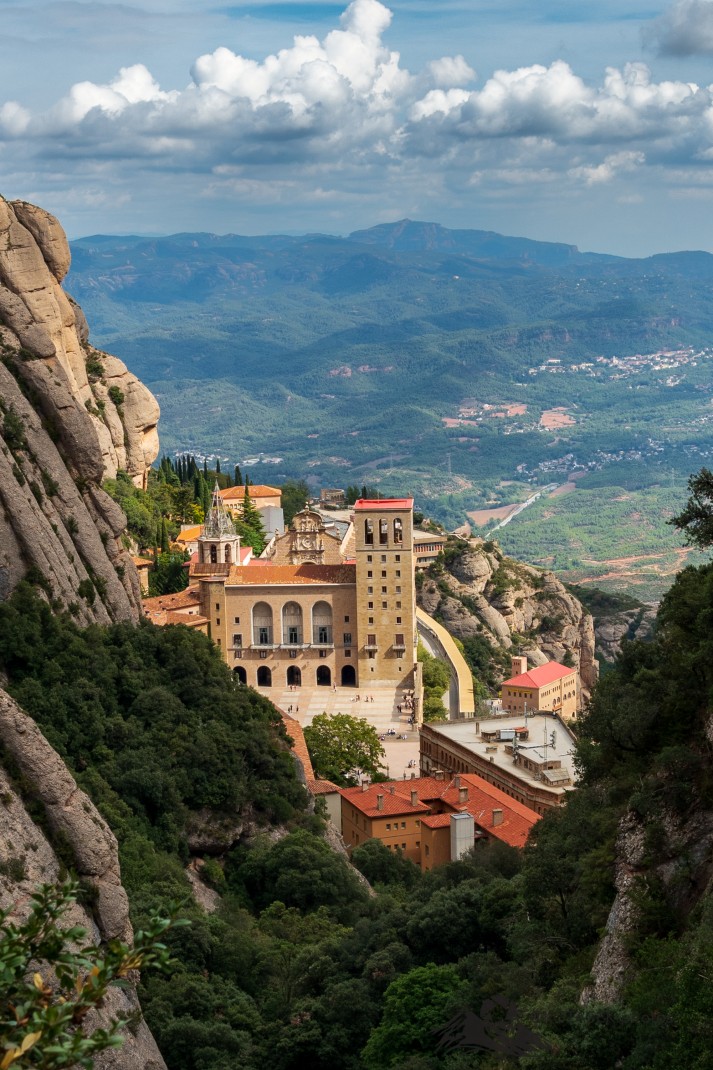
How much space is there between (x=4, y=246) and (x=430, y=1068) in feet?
154

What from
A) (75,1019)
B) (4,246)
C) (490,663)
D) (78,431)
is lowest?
(490,663)

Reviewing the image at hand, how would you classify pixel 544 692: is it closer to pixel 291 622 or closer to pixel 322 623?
pixel 322 623

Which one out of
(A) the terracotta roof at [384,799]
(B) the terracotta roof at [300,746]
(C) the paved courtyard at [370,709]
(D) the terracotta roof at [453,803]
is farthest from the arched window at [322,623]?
(A) the terracotta roof at [384,799]

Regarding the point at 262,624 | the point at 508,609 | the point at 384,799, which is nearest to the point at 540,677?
the point at 262,624

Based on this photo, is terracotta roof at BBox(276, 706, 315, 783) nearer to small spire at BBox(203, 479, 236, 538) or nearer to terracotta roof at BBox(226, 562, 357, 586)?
terracotta roof at BBox(226, 562, 357, 586)

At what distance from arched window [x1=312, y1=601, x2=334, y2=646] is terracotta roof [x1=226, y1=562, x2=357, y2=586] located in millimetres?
1332

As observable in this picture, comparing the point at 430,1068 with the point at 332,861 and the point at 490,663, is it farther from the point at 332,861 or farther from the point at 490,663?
the point at 490,663

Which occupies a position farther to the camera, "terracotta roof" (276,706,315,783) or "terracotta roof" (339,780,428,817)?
"terracotta roof" (276,706,315,783)

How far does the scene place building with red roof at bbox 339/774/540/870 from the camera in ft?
162

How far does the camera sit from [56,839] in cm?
3028

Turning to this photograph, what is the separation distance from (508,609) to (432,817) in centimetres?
5583

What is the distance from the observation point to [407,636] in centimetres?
7581

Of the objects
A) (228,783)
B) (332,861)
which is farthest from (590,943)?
(228,783)

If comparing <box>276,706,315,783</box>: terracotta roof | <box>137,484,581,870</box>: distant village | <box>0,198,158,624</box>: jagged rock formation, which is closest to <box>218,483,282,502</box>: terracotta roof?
<box>137,484,581,870</box>: distant village
